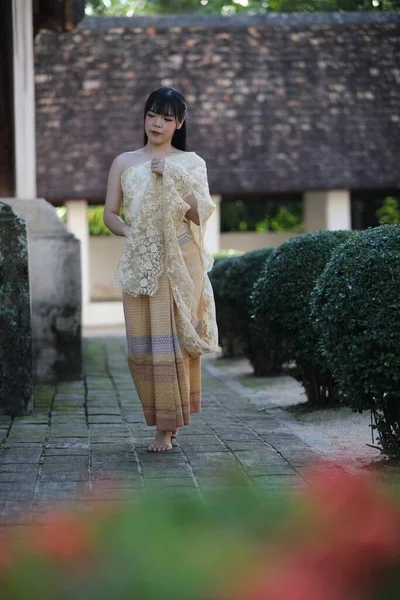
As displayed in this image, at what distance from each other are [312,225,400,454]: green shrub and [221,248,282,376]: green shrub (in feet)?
13.4

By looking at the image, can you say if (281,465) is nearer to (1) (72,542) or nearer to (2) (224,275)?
(1) (72,542)

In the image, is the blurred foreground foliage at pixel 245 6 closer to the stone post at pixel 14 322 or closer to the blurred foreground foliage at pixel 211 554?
the stone post at pixel 14 322

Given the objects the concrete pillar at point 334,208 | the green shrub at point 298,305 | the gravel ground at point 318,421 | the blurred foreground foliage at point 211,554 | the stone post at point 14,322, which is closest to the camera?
the blurred foreground foliage at point 211,554

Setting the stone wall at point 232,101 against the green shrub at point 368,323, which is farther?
the stone wall at point 232,101

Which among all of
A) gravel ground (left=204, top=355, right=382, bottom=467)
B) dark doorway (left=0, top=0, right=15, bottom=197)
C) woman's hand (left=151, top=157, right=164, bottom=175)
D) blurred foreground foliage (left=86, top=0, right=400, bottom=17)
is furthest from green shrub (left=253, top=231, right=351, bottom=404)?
blurred foreground foliage (left=86, top=0, right=400, bottom=17)

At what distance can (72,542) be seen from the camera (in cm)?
114

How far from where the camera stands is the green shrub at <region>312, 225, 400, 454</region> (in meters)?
4.37

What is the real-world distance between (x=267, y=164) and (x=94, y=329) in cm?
420

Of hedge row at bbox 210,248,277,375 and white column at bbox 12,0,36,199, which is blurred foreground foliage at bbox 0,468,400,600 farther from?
white column at bbox 12,0,36,199

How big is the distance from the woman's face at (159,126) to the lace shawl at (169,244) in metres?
0.14

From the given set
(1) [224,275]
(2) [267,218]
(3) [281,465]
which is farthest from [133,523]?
(2) [267,218]

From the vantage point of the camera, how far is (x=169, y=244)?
Answer: 4.91m

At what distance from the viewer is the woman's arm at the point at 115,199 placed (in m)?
5.05

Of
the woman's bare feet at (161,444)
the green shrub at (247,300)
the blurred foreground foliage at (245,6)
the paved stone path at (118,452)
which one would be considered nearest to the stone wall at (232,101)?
the blurred foreground foliage at (245,6)
